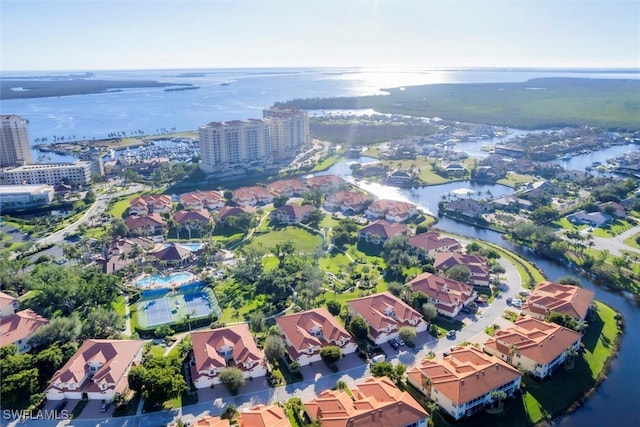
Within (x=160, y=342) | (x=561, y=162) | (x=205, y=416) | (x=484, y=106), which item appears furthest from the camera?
(x=484, y=106)

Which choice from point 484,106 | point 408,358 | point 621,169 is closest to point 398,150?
point 621,169

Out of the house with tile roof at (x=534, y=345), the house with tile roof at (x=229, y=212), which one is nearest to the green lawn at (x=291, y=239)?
the house with tile roof at (x=229, y=212)

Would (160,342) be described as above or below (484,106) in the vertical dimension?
below

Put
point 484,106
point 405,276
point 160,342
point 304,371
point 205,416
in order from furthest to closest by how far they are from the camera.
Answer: point 484,106 < point 405,276 < point 160,342 < point 304,371 < point 205,416

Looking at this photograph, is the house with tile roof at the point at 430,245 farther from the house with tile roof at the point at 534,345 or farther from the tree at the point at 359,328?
the tree at the point at 359,328

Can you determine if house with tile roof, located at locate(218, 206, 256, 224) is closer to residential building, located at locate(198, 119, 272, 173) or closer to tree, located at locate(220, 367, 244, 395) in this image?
residential building, located at locate(198, 119, 272, 173)

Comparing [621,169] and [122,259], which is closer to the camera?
[122,259]

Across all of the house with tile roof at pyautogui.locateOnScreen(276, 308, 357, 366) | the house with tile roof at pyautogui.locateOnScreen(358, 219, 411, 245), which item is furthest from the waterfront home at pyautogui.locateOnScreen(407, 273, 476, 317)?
the house with tile roof at pyautogui.locateOnScreen(358, 219, 411, 245)

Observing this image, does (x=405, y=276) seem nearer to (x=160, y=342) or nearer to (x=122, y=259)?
(x=160, y=342)
